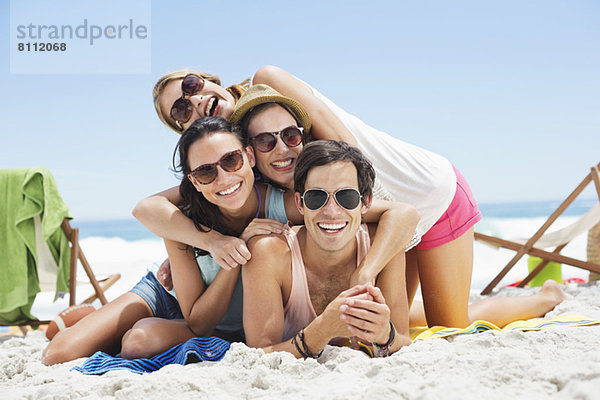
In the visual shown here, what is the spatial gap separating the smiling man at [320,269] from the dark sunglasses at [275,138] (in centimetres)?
22

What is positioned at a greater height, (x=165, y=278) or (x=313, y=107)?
(x=313, y=107)

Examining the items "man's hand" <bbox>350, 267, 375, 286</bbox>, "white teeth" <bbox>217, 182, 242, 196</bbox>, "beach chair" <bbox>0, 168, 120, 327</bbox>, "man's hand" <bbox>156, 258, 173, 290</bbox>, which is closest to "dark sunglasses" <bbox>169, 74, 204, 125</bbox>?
"white teeth" <bbox>217, 182, 242, 196</bbox>

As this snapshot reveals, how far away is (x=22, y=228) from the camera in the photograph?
4.97 m

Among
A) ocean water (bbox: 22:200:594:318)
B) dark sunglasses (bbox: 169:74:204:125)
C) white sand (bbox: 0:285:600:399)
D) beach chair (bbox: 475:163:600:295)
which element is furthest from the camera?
ocean water (bbox: 22:200:594:318)

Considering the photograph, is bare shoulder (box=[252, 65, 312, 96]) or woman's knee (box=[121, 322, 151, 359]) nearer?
woman's knee (box=[121, 322, 151, 359])

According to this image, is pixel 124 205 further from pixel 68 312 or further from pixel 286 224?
pixel 286 224

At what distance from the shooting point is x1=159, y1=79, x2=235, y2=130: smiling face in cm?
314

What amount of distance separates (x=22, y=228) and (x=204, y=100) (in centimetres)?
309

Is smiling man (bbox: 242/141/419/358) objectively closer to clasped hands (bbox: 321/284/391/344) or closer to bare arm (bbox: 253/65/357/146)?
clasped hands (bbox: 321/284/391/344)

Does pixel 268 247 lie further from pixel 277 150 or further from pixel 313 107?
pixel 313 107

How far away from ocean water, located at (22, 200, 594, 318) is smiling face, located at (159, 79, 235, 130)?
426 inches

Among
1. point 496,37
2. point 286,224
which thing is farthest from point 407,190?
point 496,37

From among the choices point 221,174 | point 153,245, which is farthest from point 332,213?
point 153,245

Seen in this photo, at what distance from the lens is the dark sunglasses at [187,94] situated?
320 cm
